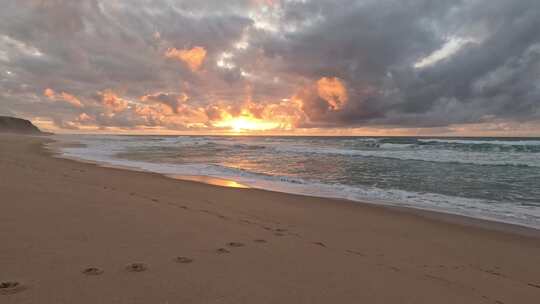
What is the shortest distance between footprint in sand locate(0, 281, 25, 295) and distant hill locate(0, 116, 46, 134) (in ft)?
510

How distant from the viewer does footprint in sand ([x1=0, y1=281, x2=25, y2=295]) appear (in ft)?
7.60

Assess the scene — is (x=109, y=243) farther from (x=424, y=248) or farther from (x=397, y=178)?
(x=397, y=178)

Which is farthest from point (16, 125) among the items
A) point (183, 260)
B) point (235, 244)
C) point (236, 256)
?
point (236, 256)

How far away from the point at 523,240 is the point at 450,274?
3375mm

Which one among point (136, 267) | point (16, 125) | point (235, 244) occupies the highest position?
point (16, 125)

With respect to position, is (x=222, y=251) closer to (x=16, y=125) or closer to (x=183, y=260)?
(x=183, y=260)

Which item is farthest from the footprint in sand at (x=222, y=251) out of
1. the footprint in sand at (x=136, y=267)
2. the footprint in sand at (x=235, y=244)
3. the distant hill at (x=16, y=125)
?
the distant hill at (x=16, y=125)

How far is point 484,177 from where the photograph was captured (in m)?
14.6

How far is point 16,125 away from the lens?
125875 millimetres

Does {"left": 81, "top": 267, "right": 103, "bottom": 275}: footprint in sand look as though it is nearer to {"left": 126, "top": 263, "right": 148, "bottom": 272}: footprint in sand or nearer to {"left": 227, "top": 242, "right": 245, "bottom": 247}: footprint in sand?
{"left": 126, "top": 263, "right": 148, "bottom": 272}: footprint in sand

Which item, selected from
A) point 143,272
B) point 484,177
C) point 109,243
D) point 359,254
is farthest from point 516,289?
point 484,177

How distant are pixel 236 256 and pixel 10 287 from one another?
6.97ft

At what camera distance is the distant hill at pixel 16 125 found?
4739 inches

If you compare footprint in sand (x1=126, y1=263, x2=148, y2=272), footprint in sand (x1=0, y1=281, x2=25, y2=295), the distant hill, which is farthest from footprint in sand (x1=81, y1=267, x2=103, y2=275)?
the distant hill
